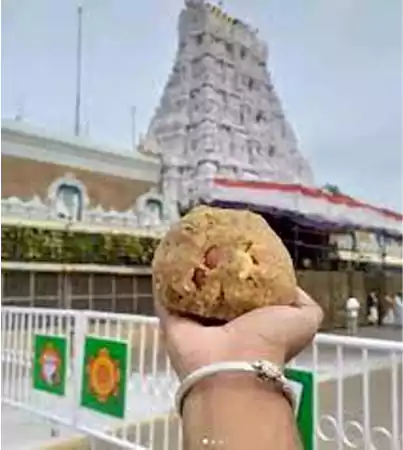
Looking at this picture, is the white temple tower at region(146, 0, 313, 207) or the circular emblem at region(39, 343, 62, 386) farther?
the white temple tower at region(146, 0, 313, 207)

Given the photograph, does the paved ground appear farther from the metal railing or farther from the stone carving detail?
the metal railing

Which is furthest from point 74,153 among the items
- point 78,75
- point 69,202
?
point 78,75

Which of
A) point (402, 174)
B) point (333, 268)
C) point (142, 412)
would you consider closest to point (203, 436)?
point (142, 412)

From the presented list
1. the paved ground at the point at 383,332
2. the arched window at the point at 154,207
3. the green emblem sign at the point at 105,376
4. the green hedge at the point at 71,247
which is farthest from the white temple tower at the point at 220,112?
the green emblem sign at the point at 105,376

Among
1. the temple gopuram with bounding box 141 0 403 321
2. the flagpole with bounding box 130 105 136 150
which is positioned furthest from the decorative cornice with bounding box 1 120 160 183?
the temple gopuram with bounding box 141 0 403 321

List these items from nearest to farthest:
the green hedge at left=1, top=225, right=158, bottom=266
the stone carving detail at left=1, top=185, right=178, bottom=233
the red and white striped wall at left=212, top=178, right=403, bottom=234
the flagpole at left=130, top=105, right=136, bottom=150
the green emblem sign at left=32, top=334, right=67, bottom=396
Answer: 1. the green emblem sign at left=32, top=334, right=67, bottom=396
2. the green hedge at left=1, top=225, right=158, bottom=266
3. the stone carving detail at left=1, top=185, right=178, bottom=233
4. the flagpole at left=130, top=105, right=136, bottom=150
5. the red and white striped wall at left=212, top=178, right=403, bottom=234

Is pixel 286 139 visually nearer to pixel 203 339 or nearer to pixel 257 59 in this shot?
pixel 257 59
